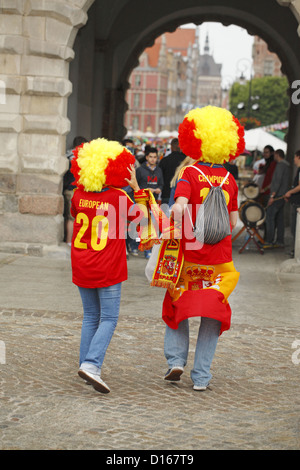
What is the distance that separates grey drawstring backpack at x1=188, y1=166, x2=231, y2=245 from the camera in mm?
5719

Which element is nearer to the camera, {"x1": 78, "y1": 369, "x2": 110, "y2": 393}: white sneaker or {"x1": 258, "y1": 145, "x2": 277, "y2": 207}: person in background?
{"x1": 78, "y1": 369, "x2": 110, "y2": 393}: white sneaker

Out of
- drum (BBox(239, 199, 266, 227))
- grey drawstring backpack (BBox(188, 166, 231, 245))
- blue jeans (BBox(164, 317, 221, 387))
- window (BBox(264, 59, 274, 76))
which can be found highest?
window (BBox(264, 59, 274, 76))

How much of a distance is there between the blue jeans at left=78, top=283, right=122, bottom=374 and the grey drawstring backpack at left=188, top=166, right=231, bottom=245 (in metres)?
0.68

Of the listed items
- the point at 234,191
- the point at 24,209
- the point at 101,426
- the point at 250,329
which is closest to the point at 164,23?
the point at 24,209

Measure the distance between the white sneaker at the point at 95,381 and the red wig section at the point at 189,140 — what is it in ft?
5.39

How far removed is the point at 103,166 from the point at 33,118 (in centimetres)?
673

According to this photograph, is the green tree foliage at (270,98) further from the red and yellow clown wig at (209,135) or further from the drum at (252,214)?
the red and yellow clown wig at (209,135)

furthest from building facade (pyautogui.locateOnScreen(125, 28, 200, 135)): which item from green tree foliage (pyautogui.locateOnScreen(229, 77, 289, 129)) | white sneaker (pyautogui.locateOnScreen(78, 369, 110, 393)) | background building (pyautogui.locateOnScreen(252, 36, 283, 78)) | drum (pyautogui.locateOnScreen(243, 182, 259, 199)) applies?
white sneaker (pyautogui.locateOnScreen(78, 369, 110, 393))

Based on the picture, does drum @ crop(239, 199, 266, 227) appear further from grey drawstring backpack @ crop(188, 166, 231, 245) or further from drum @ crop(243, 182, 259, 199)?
grey drawstring backpack @ crop(188, 166, 231, 245)

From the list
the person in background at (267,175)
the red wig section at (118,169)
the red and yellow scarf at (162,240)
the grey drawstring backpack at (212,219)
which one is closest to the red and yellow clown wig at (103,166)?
the red wig section at (118,169)

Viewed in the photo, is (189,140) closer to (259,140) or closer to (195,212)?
(195,212)

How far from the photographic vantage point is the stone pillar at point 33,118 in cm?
1206

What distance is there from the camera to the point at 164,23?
22094 millimetres

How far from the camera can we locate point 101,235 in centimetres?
575
